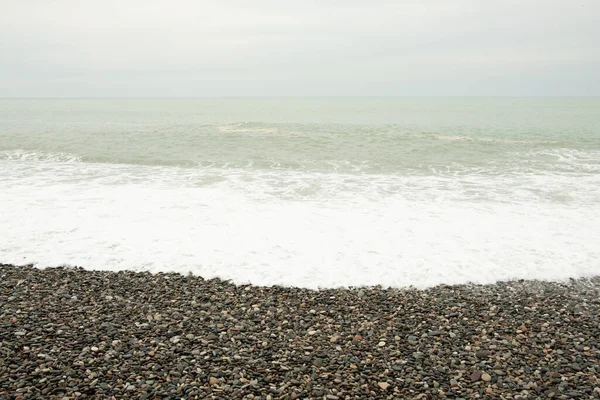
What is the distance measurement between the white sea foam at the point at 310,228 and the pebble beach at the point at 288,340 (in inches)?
30.3

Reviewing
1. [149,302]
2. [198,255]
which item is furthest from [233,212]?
[149,302]

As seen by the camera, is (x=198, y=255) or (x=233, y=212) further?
(x=233, y=212)

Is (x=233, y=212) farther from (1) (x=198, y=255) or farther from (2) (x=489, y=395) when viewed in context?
(2) (x=489, y=395)

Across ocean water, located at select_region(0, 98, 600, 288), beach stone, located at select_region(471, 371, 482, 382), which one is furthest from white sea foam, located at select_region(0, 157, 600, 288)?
beach stone, located at select_region(471, 371, 482, 382)

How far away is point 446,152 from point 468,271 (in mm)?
18498

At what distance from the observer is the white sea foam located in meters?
7.48

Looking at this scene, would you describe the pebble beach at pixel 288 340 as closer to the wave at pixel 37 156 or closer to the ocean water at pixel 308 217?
the ocean water at pixel 308 217

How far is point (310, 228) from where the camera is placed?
9.67 metres

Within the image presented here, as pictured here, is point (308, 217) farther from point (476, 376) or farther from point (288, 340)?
point (476, 376)

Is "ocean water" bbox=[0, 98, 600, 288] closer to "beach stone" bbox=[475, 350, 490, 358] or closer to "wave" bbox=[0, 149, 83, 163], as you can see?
"wave" bbox=[0, 149, 83, 163]

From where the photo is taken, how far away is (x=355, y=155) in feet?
75.4

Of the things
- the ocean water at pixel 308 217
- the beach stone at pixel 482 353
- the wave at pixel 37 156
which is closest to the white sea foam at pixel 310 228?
the ocean water at pixel 308 217

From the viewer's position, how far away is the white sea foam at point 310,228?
7484 millimetres

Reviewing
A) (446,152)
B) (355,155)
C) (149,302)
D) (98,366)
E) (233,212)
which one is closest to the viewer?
(98,366)
